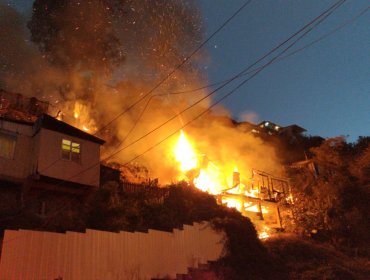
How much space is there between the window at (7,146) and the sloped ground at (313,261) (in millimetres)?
14876

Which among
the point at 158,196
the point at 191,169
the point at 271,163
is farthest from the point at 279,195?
the point at 158,196

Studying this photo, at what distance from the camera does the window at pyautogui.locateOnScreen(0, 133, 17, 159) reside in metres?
19.8

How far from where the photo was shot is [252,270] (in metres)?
16.9

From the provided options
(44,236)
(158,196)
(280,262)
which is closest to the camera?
(44,236)

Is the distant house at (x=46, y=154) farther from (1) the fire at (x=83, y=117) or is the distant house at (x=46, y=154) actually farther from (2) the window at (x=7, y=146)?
(1) the fire at (x=83, y=117)

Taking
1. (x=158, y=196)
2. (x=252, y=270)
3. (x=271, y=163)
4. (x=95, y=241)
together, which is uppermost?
(x=271, y=163)

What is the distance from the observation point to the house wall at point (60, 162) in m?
20.2

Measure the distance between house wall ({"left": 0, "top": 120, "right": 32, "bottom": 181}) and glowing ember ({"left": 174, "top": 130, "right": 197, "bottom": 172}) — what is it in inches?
499

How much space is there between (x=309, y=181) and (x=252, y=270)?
627 inches

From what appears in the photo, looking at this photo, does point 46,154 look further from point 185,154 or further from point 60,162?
point 185,154

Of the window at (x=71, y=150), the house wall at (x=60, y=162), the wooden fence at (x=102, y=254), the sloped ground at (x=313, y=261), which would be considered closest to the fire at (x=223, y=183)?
the sloped ground at (x=313, y=261)

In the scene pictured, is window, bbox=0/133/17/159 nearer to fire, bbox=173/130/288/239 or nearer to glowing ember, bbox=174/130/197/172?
fire, bbox=173/130/288/239

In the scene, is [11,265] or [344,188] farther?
[344,188]

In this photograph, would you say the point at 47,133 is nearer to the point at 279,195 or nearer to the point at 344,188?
the point at 279,195
